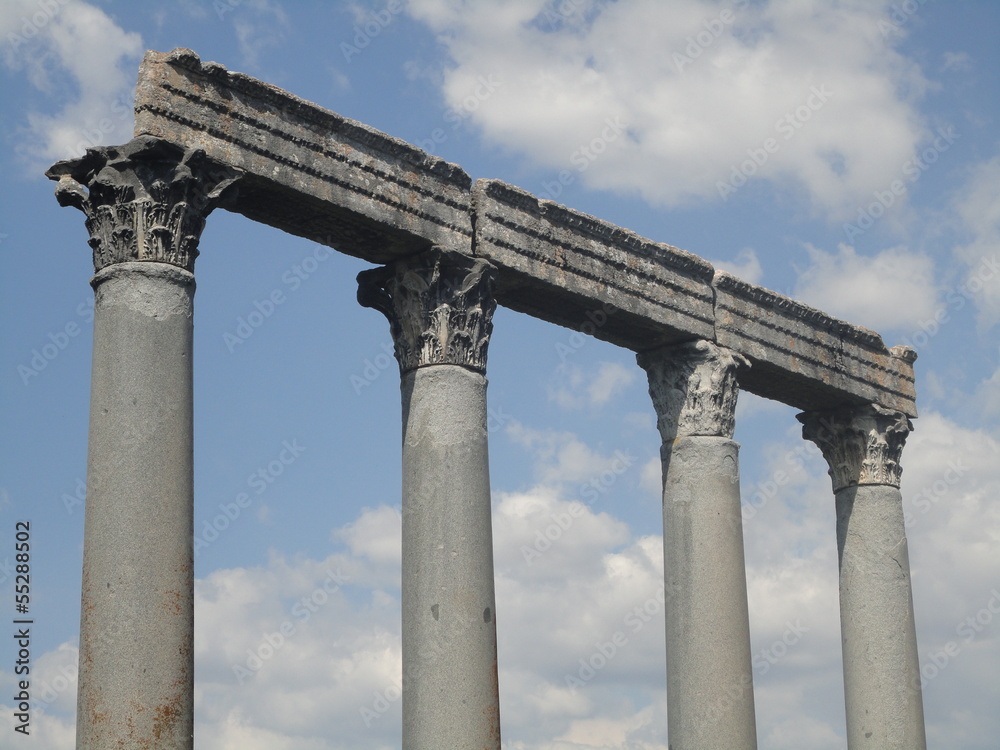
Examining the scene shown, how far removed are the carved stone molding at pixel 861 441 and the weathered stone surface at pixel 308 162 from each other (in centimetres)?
909

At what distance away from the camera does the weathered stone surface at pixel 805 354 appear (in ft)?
73.8

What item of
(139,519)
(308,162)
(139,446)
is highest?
(308,162)

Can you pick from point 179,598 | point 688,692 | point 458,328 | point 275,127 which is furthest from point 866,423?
point 179,598

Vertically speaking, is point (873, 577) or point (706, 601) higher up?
point (873, 577)

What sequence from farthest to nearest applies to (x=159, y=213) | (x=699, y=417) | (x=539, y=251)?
1. (x=699, y=417)
2. (x=539, y=251)
3. (x=159, y=213)

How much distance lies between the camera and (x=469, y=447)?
17.6m

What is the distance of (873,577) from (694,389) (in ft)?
17.0

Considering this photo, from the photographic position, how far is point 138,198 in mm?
15172

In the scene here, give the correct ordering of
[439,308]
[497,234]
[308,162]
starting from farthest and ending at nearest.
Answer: [497,234] → [439,308] → [308,162]

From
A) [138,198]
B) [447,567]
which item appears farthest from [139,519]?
[447,567]

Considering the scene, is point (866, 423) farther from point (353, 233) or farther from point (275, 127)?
point (275, 127)

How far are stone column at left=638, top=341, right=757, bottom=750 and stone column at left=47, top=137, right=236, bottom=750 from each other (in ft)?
27.4

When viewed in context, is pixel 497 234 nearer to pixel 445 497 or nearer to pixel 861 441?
pixel 445 497

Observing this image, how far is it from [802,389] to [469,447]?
832cm
